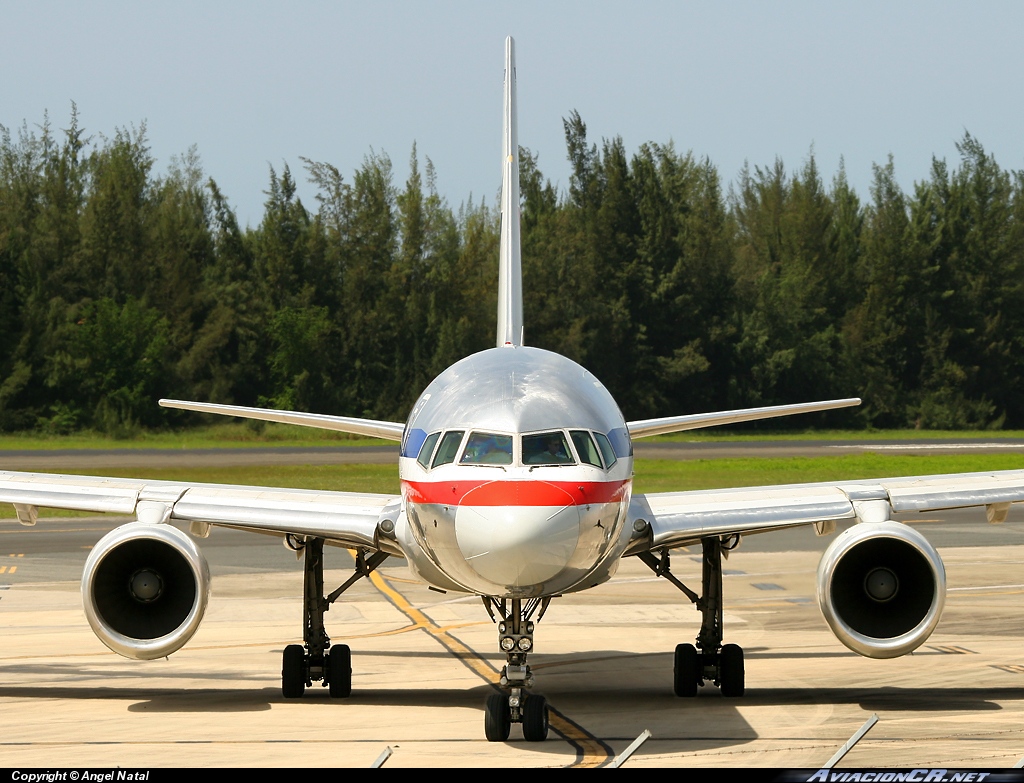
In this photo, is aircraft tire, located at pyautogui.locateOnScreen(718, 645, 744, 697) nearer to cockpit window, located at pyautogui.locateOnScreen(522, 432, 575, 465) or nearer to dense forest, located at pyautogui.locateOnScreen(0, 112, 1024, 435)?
cockpit window, located at pyautogui.locateOnScreen(522, 432, 575, 465)

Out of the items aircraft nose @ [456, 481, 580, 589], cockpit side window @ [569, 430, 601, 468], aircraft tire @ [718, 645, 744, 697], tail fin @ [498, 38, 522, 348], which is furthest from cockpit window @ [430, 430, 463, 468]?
aircraft tire @ [718, 645, 744, 697]

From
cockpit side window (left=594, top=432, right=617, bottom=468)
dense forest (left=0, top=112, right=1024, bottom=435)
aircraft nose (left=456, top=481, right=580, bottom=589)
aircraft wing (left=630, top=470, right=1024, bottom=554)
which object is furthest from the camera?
dense forest (left=0, top=112, right=1024, bottom=435)

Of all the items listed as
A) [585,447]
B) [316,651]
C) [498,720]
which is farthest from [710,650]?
[585,447]

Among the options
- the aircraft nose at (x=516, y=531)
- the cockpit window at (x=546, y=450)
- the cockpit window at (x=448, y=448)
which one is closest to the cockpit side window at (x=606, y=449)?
the cockpit window at (x=546, y=450)

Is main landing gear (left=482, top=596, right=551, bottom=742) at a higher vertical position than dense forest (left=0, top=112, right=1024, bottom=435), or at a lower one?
lower

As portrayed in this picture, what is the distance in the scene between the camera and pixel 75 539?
32.8 metres

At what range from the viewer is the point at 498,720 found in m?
11.8

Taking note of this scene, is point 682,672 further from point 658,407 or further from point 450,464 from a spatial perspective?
point 658,407

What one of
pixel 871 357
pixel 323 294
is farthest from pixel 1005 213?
pixel 323 294

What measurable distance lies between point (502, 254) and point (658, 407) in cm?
7744

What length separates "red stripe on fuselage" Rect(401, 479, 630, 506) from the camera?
35.9 ft

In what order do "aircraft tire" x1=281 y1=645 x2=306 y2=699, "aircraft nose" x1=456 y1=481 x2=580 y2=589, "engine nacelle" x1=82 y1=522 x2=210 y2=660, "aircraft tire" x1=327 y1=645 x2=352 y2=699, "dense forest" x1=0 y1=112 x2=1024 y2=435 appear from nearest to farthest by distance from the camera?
"aircraft nose" x1=456 y1=481 x2=580 y2=589
"engine nacelle" x1=82 y1=522 x2=210 y2=660
"aircraft tire" x1=327 y1=645 x2=352 y2=699
"aircraft tire" x1=281 y1=645 x2=306 y2=699
"dense forest" x1=0 y1=112 x2=1024 y2=435

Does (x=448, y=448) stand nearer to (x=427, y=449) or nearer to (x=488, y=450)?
(x=427, y=449)

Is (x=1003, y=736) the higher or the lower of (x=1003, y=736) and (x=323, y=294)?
the lower
